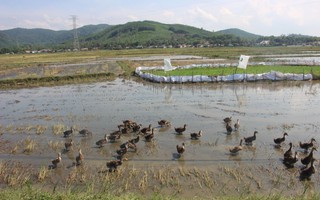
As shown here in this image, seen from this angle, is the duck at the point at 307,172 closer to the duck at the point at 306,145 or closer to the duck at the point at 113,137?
the duck at the point at 306,145

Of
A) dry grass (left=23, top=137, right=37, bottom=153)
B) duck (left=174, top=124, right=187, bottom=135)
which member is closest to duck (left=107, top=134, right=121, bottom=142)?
duck (left=174, top=124, right=187, bottom=135)

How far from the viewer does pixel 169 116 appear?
19734 millimetres

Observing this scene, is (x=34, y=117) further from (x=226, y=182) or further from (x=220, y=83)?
(x=220, y=83)

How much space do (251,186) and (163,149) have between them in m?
4.71

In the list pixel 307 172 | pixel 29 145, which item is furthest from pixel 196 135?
pixel 29 145

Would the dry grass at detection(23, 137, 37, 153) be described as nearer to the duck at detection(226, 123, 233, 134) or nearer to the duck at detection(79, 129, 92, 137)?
the duck at detection(79, 129, 92, 137)

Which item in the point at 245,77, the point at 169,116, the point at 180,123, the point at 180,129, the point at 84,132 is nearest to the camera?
the point at 84,132

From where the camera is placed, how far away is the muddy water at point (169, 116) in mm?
13844

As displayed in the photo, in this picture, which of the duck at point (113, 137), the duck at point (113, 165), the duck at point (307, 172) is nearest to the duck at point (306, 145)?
the duck at point (307, 172)

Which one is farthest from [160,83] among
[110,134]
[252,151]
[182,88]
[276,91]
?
[252,151]

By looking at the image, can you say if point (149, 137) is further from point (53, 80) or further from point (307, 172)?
point (53, 80)

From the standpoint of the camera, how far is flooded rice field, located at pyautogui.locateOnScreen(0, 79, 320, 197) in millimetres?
12477

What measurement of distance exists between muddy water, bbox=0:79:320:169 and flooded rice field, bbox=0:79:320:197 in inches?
1.8

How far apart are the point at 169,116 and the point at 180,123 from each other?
5.25ft
